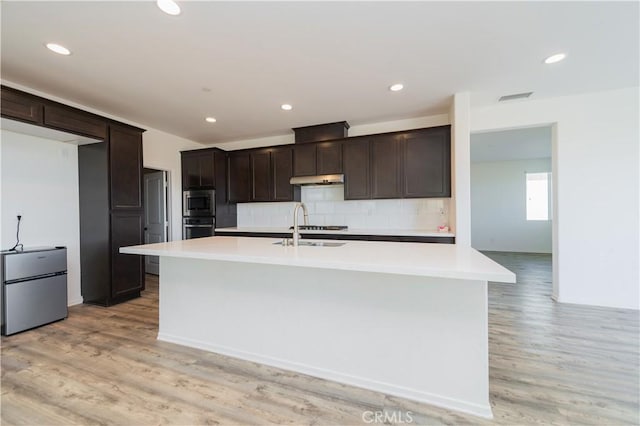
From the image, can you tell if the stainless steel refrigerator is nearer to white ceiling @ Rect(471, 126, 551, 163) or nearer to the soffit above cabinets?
the soffit above cabinets

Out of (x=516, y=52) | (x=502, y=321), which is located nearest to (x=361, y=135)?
(x=516, y=52)

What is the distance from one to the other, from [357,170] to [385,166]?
43 cm

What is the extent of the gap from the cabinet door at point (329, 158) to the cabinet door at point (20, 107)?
10.8ft

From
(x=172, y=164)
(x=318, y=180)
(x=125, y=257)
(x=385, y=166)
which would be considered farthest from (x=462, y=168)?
(x=172, y=164)

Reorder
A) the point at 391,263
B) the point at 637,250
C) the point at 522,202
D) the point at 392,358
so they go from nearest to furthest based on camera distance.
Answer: the point at 391,263 < the point at 392,358 < the point at 637,250 < the point at 522,202

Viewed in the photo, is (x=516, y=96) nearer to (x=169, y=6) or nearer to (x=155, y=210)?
(x=169, y=6)

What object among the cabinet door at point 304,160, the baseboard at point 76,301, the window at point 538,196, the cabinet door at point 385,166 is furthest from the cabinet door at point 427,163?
the window at point 538,196

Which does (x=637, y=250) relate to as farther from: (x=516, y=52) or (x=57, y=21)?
(x=57, y=21)

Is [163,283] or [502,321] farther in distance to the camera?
[502,321]

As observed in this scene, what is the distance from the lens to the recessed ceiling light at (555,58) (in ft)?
7.99

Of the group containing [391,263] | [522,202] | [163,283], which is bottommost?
[163,283]

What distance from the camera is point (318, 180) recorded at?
4254 millimetres

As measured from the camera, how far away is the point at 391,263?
148 centimetres

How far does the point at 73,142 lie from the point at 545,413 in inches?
207
